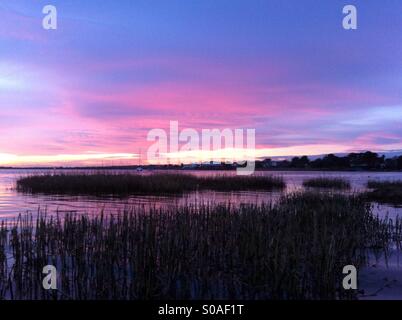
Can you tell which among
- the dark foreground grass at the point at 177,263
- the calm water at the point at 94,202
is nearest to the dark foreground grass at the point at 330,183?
the calm water at the point at 94,202

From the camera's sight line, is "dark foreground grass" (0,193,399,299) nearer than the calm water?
Yes

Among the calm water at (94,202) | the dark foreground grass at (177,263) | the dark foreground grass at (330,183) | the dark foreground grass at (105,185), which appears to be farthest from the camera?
the dark foreground grass at (330,183)

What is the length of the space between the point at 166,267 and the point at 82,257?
1.97 meters

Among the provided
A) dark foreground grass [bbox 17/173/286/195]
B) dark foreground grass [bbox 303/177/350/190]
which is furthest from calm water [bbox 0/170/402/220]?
dark foreground grass [bbox 303/177/350/190]

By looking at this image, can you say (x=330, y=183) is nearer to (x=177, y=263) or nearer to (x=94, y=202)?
(x=94, y=202)

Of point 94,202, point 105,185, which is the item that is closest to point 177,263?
point 94,202

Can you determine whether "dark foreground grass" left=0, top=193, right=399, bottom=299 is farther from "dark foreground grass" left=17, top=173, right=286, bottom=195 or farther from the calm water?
"dark foreground grass" left=17, top=173, right=286, bottom=195

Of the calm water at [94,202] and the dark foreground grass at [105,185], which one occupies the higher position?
the dark foreground grass at [105,185]

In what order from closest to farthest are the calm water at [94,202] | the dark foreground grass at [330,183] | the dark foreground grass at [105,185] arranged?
the calm water at [94,202] < the dark foreground grass at [105,185] < the dark foreground grass at [330,183]

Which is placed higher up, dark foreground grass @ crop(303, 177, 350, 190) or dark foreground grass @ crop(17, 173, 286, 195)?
dark foreground grass @ crop(17, 173, 286, 195)

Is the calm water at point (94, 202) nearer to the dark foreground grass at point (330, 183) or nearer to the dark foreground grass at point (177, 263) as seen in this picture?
the dark foreground grass at point (177, 263)

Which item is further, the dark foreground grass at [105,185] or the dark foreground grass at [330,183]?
the dark foreground grass at [330,183]
